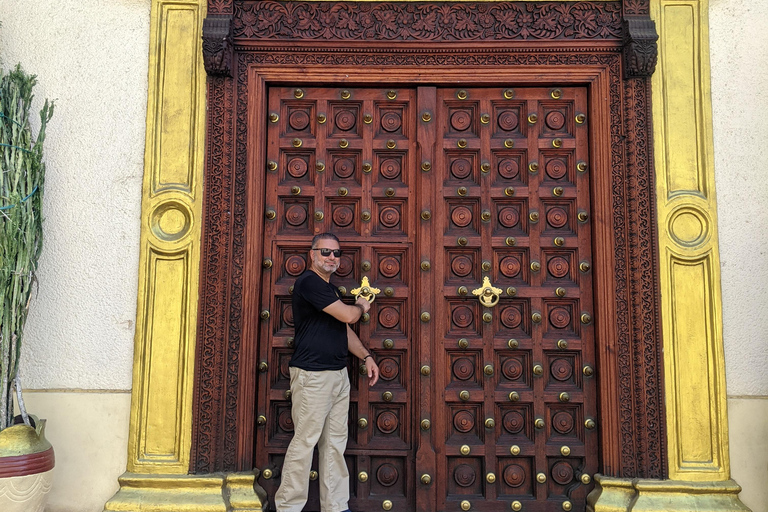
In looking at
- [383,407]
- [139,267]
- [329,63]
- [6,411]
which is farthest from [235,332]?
[329,63]

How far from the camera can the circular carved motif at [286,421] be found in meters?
3.89

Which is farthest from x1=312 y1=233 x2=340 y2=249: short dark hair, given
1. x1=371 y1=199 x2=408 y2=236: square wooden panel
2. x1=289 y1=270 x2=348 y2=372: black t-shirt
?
x1=371 y1=199 x2=408 y2=236: square wooden panel

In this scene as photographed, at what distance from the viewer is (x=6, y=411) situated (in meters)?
3.51

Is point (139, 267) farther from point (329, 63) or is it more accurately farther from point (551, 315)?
point (551, 315)

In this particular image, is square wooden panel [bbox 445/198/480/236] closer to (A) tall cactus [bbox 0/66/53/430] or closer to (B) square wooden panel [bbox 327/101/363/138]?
(B) square wooden panel [bbox 327/101/363/138]

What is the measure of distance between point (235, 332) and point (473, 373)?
1.45 metres

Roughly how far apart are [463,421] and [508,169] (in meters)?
1.57

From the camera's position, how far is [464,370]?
3932 millimetres

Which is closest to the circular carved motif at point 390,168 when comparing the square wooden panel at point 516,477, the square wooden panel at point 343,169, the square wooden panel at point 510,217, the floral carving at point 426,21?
the square wooden panel at point 343,169

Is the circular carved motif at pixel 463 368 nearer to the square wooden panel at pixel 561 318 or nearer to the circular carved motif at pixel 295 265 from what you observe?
the square wooden panel at pixel 561 318

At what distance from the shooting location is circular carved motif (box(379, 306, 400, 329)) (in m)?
3.96

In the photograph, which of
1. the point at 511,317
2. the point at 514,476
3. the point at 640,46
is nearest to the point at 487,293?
the point at 511,317

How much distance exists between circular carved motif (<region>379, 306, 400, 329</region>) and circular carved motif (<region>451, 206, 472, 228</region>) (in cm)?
68

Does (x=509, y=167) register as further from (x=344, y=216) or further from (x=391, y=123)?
(x=344, y=216)
